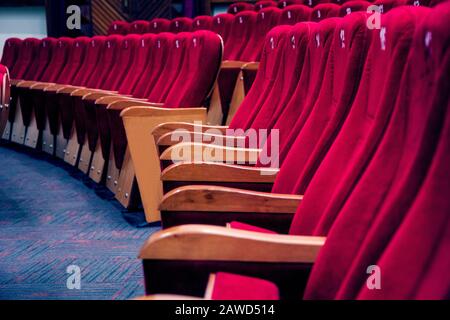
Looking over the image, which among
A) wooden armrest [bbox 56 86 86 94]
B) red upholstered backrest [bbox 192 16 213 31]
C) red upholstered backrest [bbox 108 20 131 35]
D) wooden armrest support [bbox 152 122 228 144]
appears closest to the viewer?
wooden armrest support [bbox 152 122 228 144]

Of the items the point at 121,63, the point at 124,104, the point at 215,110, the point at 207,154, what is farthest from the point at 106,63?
the point at 207,154

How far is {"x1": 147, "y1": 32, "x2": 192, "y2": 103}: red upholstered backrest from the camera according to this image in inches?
44.0

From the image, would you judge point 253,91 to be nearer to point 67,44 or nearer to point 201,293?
point 201,293

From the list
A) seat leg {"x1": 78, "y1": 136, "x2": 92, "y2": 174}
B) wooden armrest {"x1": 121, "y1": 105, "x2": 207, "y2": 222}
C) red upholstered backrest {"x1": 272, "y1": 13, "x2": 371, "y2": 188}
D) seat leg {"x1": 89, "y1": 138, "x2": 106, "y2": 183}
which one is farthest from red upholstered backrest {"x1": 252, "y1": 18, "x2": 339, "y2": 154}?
seat leg {"x1": 78, "y1": 136, "x2": 92, "y2": 174}

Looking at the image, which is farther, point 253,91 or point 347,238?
point 253,91

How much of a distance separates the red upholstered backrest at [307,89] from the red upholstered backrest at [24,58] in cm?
143

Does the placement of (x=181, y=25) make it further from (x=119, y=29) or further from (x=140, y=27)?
(x=119, y=29)

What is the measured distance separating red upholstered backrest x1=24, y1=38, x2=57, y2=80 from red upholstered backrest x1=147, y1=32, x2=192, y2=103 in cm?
78

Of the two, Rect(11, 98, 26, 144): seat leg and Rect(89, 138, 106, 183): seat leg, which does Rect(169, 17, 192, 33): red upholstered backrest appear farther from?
Rect(89, 138, 106, 183): seat leg

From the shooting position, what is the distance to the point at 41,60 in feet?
6.23

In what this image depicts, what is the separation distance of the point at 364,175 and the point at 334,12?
2.95 feet

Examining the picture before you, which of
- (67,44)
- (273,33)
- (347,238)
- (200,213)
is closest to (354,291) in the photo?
(347,238)

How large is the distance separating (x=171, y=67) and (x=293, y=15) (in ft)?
1.24

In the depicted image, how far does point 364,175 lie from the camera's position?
14.1 inches
